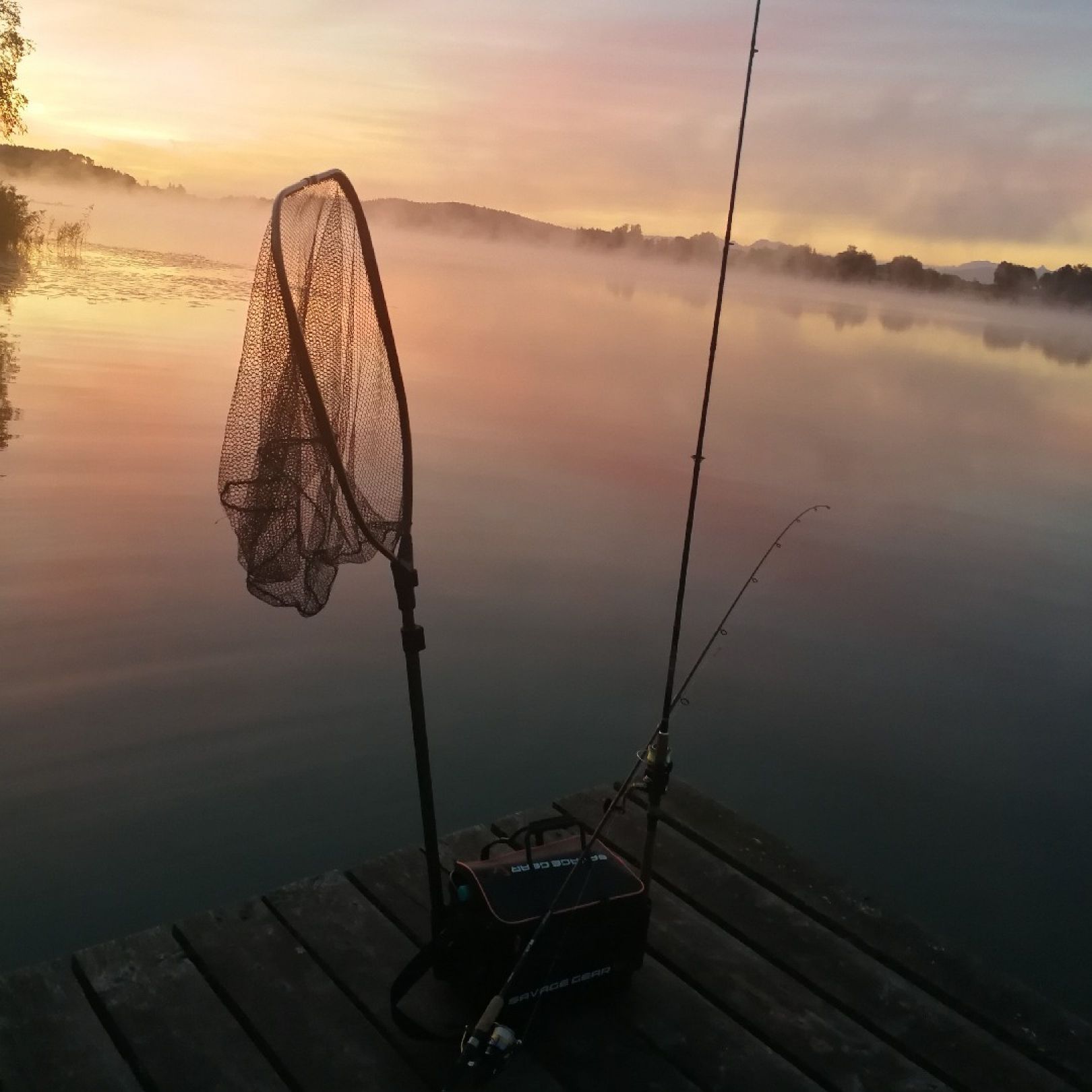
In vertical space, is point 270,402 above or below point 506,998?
above

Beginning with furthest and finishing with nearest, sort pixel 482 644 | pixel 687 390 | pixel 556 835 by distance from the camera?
pixel 687 390, pixel 482 644, pixel 556 835

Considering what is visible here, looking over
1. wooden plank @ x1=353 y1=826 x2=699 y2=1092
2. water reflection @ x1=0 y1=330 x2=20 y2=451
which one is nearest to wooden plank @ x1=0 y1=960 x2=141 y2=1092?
wooden plank @ x1=353 y1=826 x2=699 y2=1092

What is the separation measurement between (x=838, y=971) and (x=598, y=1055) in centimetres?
79

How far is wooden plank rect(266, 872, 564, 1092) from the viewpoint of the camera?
250cm

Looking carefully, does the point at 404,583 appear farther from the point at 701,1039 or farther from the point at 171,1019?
the point at 701,1039

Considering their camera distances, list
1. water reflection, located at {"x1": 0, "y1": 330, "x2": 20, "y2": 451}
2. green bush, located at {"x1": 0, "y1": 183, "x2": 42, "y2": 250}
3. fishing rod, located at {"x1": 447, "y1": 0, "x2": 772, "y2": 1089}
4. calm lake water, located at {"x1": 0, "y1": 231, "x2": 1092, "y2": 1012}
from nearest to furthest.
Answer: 1. fishing rod, located at {"x1": 447, "y1": 0, "x2": 772, "y2": 1089}
2. calm lake water, located at {"x1": 0, "y1": 231, "x2": 1092, "y2": 1012}
3. water reflection, located at {"x1": 0, "y1": 330, "x2": 20, "y2": 451}
4. green bush, located at {"x1": 0, "y1": 183, "x2": 42, "y2": 250}

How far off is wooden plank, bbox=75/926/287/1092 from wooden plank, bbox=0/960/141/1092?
0.16 feet

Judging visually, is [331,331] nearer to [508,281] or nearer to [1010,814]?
[1010,814]

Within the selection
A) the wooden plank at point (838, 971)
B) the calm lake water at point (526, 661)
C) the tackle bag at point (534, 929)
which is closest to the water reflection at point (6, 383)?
the calm lake water at point (526, 661)

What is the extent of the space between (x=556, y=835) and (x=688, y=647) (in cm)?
318

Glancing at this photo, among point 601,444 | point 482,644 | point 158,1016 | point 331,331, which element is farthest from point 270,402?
point 601,444

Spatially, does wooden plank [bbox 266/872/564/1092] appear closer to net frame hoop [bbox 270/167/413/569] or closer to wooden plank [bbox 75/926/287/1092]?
wooden plank [bbox 75/926/287/1092]

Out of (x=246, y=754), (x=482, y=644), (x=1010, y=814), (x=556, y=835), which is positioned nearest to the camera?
(x=556, y=835)

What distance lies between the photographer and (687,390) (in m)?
18.7
